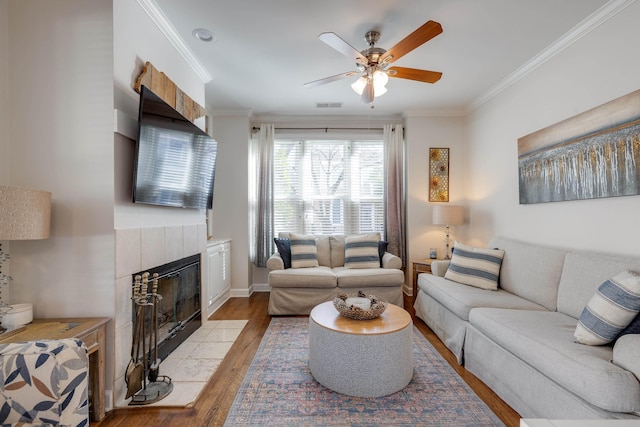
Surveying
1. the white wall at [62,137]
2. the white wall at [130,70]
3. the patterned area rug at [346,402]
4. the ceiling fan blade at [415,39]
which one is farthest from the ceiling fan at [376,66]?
the patterned area rug at [346,402]

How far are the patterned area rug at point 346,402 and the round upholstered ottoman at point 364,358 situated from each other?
0.07m

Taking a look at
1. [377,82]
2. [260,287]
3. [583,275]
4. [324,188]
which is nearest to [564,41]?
A: [377,82]

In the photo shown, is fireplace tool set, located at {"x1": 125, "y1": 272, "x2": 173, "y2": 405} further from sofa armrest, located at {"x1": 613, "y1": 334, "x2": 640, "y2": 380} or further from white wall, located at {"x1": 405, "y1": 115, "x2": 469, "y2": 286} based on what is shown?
white wall, located at {"x1": 405, "y1": 115, "x2": 469, "y2": 286}

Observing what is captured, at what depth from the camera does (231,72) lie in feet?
10.2

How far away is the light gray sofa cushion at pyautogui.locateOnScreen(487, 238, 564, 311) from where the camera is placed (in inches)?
92.1

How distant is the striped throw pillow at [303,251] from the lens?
12.2ft

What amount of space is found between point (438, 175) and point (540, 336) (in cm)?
292

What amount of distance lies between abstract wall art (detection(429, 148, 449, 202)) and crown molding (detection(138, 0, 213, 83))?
10.5ft

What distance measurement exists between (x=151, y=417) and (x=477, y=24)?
12.0ft

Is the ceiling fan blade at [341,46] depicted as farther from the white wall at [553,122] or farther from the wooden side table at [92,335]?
the wooden side table at [92,335]

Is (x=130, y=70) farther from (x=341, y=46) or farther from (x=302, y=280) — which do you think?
(x=302, y=280)

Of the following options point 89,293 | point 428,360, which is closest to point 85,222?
point 89,293

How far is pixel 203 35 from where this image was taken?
2.46 metres

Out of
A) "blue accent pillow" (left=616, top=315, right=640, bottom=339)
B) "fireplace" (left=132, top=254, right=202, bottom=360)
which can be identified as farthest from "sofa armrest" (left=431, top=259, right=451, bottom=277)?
"fireplace" (left=132, top=254, right=202, bottom=360)
